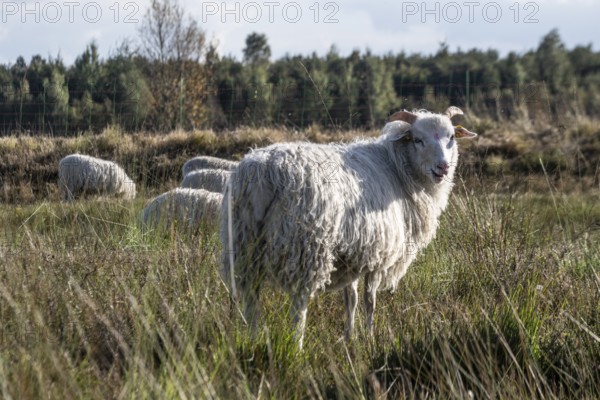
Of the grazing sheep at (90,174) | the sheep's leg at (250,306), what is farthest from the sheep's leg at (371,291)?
the grazing sheep at (90,174)

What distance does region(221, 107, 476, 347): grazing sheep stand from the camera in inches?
156

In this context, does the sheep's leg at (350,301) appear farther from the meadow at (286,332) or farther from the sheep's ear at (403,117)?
the sheep's ear at (403,117)

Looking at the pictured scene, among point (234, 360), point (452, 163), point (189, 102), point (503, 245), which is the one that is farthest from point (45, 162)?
point (189, 102)

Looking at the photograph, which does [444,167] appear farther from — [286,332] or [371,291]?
[286,332]

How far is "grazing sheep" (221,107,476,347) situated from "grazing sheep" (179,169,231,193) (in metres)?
4.78

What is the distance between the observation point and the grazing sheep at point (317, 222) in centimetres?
396

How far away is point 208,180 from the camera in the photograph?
383 inches

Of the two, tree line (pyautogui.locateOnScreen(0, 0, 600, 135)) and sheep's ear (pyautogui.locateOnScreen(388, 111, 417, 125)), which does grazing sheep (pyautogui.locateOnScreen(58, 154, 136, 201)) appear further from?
sheep's ear (pyautogui.locateOnScreen(388, 111, 417, 125))

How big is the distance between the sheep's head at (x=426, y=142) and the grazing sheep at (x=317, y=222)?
15 millimetres

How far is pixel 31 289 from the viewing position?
314cm

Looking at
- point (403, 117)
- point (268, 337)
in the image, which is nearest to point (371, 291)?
point (403, 117)

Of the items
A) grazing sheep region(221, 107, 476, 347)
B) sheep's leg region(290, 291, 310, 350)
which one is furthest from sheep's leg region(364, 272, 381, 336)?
sheep's leg region(290, 291, 310, 350)

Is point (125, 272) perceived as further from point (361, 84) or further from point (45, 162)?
point (361, 84)

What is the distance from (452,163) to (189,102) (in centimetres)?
2202
